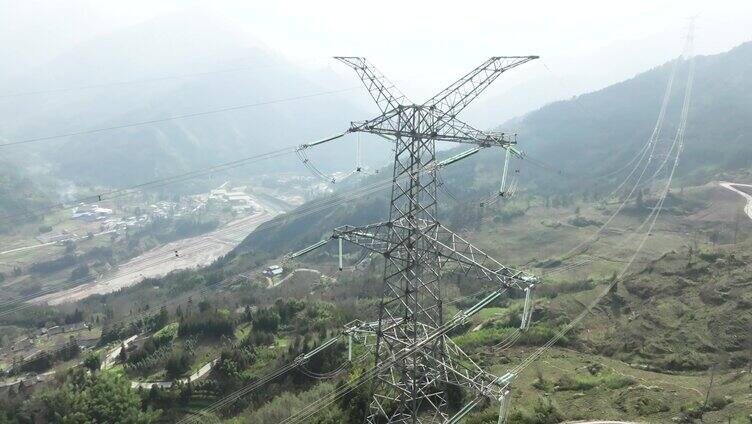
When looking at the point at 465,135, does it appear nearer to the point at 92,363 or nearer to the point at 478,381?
the point at 478,381

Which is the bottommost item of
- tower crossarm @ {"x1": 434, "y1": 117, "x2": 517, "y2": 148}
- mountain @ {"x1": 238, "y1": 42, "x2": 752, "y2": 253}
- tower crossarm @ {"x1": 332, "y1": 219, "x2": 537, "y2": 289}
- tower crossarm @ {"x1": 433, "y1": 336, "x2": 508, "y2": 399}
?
mountain @ {"x1": 238, "y1": 42, "x2": 752, "y2": 253}

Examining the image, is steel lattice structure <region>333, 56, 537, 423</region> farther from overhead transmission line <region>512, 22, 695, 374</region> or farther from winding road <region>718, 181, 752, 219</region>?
winding road <region>718, 181, 752, 219</region>

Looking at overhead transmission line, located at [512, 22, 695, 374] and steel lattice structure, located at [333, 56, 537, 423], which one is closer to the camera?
steel lattice structure, located at [333, 56, 537, 423]

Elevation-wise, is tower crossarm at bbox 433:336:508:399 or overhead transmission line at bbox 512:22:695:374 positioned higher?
tower crossarm at bbox 433:336:508:399

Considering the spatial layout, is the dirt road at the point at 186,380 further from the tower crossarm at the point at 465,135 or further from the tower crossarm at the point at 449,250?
the tower crossarm at the point at 465,135

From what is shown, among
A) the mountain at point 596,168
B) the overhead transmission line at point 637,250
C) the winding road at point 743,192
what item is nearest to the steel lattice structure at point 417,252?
the overhead transmission line at point 637,250

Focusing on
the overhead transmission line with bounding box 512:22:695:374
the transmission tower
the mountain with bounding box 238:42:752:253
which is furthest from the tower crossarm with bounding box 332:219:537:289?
the mountain with bounding box 238:42:752:253

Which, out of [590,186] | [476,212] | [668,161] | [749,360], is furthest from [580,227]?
[749,360]

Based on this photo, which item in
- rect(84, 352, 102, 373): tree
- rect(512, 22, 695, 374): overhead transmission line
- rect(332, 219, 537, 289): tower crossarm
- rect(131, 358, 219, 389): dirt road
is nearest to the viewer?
rect(332, 219, 537, 289): tower crossarm
